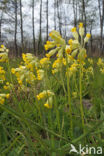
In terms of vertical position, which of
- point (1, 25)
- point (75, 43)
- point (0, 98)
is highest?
point (1, 25)

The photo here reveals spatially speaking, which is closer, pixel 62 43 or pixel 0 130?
pixel 62 43

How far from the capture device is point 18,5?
1767 centimetres

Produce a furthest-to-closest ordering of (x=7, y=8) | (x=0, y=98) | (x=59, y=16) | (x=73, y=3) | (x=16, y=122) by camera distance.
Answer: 1. (x=59, y=16)
2. (x=73, y=3)
3. (x=7, y=8)
4. (x=16, y=122)
5. (x=0, y=98)

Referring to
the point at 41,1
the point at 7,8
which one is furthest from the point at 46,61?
the point at 41,1

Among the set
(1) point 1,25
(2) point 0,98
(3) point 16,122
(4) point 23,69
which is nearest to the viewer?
(2) point 0,98

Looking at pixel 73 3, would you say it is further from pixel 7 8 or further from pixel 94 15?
pixel 7 8

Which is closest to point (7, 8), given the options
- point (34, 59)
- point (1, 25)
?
point (1, 25)

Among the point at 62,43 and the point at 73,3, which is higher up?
the point at 73,3

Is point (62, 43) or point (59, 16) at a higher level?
point (59, 16)

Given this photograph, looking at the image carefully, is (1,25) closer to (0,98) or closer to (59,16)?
(59,16)

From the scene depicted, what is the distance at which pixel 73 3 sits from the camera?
1811 centimetres

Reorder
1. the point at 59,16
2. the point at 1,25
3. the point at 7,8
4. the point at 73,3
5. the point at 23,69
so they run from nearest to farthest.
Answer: the point at 23,69 < the point at 7,8 < the point at 73,3 < the point at 1,25 < the point at 59,16

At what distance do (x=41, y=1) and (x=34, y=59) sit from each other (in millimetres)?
19838

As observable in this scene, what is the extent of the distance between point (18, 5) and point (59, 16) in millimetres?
7817
